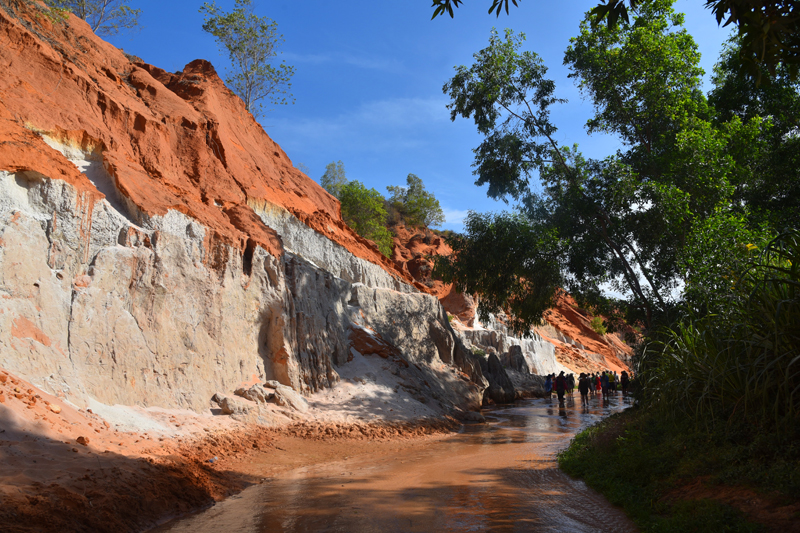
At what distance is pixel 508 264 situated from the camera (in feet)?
58.8

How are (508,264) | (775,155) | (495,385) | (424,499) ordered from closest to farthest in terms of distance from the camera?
(424,499) → (775,155) → (508,264) → (495,385)

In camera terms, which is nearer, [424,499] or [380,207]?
[424,499]

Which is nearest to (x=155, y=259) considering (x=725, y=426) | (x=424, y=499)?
(x=424, y=499)

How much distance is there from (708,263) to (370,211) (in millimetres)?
36076

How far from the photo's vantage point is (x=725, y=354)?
690 centimetres

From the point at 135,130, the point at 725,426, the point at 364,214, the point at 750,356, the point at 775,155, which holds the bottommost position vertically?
the point at 725,426

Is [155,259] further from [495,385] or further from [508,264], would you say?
[495,385]

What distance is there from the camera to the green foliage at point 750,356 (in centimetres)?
543

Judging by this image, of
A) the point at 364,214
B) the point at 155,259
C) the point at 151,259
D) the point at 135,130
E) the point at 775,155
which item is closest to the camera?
the point at 151,259

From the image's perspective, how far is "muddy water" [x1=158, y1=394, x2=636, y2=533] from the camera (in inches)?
239

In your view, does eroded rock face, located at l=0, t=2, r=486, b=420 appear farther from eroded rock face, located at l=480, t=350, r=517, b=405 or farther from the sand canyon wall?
eroded rock face, located at l=480, t=350, r=517, b=405

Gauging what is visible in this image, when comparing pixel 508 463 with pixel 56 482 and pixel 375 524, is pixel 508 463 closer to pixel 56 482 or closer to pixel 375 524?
pixel 375 524

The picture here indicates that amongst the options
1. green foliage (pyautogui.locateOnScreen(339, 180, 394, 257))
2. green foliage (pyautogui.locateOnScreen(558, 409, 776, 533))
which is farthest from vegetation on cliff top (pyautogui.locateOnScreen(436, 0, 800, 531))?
green foliage (pyautogui.locateOnScreen(339, 180, 394, 257))

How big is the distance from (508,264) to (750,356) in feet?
39.1
